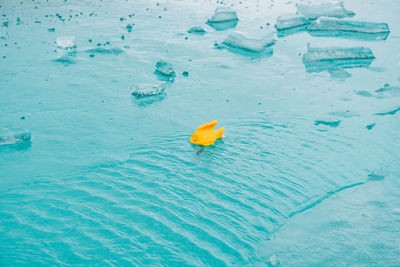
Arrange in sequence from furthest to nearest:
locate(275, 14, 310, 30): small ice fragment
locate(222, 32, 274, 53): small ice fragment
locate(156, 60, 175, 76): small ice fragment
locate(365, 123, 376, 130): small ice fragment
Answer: locate(275, 14, 310, 30): small ice fragment, locate(222, 32, 274, 53): small ice fragment, locate(156, 60, 175, 76): small ice fragment, locate(365, 123, 376, 130): small ice fragment

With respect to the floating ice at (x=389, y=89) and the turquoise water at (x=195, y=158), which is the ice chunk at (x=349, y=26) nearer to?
the turquoise water at (x=195, y=158)

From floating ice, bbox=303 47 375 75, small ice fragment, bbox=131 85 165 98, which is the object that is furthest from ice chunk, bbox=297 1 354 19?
small ice fragment, bbox=131 85 165 98

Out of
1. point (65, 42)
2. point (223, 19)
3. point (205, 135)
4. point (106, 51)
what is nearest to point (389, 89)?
point (205, 135)

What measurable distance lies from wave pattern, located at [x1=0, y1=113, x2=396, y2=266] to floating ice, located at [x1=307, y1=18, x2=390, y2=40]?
5320mm

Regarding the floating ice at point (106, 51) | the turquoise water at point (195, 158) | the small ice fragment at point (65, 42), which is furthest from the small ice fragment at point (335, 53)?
the small ice fragment at point (65, 42)

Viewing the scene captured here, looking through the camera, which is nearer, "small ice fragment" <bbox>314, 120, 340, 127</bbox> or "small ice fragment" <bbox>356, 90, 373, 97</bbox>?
"small ice fragment" <bbox>314, 120, 340, 127</bbox>

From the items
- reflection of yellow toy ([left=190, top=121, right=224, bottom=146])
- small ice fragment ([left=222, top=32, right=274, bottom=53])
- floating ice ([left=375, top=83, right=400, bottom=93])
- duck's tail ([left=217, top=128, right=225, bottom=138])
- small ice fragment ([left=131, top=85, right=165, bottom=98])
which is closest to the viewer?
reflection of yellow toy ([left=190, top=121, right=224, bottom=146])

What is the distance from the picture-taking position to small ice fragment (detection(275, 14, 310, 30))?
10758 millimetres

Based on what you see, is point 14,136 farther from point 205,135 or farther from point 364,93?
point 364,93

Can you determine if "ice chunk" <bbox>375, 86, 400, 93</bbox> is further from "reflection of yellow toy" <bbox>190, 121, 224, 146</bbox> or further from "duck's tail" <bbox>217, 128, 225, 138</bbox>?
"reflection of yellow toy" <bbox>190, 121, 224, 146</bbox>

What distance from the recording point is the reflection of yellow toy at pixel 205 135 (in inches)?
235

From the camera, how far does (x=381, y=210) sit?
496cm

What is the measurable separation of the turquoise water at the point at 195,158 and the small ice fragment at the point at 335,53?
336mm

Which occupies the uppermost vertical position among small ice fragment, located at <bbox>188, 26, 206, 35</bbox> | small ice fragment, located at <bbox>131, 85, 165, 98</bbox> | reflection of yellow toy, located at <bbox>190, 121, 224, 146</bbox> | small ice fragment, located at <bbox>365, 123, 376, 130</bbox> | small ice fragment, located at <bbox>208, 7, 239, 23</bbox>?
small ice fragment, located at <bbox>208, 7, 239, 23</bbox>
